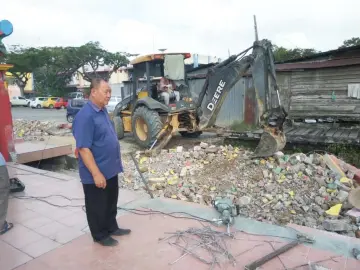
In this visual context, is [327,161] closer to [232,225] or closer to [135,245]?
[232,225]

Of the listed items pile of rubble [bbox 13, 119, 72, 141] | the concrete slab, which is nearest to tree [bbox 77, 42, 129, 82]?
pile of rubble [bbox 13, 119, 72, 141]

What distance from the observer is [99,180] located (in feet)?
8.09

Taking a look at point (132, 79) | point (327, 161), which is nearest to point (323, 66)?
point (327, 161)

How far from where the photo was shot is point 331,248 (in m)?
2.62

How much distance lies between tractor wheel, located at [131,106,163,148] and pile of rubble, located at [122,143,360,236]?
1.32 meters

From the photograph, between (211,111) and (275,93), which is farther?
(211,111)

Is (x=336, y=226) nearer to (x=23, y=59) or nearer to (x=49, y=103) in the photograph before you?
(x=49, y=103)

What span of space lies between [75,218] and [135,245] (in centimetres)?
104

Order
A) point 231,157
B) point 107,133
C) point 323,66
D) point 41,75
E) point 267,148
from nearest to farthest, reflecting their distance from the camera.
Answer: point 107,133 → point 267,148 → point 231,157 → point 323,66 → point 41,75

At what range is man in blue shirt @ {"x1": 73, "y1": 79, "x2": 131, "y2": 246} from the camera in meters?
2.45

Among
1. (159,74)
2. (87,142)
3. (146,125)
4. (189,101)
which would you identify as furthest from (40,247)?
(159,74)

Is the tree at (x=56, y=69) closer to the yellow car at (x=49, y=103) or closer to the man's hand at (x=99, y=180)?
the yellow car at (x=49, y=103)

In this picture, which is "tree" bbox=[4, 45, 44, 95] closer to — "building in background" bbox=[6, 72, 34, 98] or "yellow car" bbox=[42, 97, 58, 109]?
"building in background" bbox=[6, 72, 34, 98]

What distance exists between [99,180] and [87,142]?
331 mm
